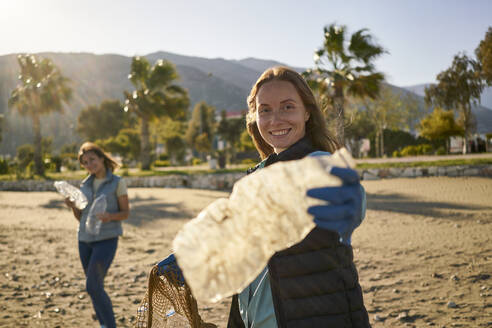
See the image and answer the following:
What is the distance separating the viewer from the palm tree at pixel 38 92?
28172mm

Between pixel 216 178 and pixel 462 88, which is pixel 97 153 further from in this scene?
pixel 462 88

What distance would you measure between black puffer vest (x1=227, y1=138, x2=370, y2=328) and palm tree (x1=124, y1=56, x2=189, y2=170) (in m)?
26.9

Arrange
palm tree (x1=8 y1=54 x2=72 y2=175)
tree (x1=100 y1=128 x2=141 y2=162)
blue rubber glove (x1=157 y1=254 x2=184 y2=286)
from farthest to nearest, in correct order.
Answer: tree (x1=100 y1=128 x2=141 y2=162) < palm tree (x1=8 y1=54 x2=72 y2=175) < blue rubber glove (x1=157 y1=254 x2=184 y2=286)

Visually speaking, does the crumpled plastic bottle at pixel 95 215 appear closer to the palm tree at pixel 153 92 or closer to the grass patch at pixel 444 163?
the grass patch at pixel 444 163

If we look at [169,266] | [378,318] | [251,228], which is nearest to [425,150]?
[378,318]

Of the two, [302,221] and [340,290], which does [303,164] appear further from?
[340,290]

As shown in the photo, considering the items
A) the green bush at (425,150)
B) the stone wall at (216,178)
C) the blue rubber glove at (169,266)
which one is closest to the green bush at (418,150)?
the green bush at (425,150)

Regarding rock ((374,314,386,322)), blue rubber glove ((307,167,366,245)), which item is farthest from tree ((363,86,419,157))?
blue rubber glove ((307,167,366,245))

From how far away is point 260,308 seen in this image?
182cm

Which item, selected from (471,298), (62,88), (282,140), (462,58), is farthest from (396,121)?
(282,140)

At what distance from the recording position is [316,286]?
1.57 m

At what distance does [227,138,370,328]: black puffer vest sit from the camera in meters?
1.57

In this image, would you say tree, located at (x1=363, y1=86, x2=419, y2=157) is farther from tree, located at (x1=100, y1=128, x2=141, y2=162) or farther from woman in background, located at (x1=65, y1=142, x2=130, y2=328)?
woman in background, located at (x1=65, y1=142, x2=130, y2=328)

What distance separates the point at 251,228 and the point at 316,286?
2.32ft
